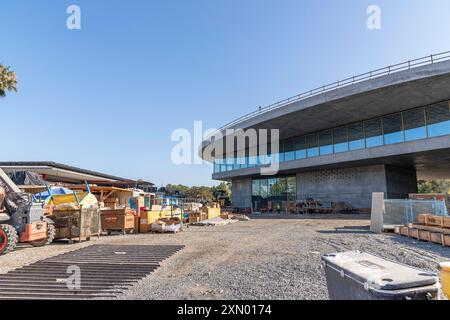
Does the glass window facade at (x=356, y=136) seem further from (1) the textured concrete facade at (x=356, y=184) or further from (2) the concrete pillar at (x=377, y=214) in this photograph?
(2) the concrete pillar at (x=377, y=214)

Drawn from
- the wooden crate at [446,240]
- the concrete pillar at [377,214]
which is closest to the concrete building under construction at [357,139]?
the concrete pillar at [377,214]

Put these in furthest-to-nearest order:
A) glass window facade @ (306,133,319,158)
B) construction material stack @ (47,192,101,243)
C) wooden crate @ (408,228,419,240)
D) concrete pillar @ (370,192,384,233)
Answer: glass window facade @ (306,133,319,158), concrete pillar @ (370,192,384,233), construction material stack @ (47,192,101,243), wooden crate @ (408,228,419,240)

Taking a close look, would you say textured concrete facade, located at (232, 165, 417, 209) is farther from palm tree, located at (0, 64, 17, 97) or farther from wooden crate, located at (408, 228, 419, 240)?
palm tree, located at (0, 64, 17, 97)

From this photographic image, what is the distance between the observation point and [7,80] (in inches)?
851

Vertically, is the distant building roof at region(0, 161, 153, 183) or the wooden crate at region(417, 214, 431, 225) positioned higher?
the distant building roof at region(0, 161, 153, 183)

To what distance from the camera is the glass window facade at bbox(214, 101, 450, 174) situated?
74.5ft

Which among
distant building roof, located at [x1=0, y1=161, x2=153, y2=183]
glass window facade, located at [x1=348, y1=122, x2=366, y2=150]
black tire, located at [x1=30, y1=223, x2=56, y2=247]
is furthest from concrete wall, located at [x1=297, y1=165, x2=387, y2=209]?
black tire, located at [x1=30, y1=223, x2=56, y2=247]

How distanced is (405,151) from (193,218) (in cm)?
1902

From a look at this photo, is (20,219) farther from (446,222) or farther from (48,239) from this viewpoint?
(446,222)

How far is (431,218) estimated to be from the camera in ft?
39.2

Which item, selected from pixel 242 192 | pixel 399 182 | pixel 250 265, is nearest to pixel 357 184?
pixel 399 182

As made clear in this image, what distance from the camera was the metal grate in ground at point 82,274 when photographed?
18.4 feet
